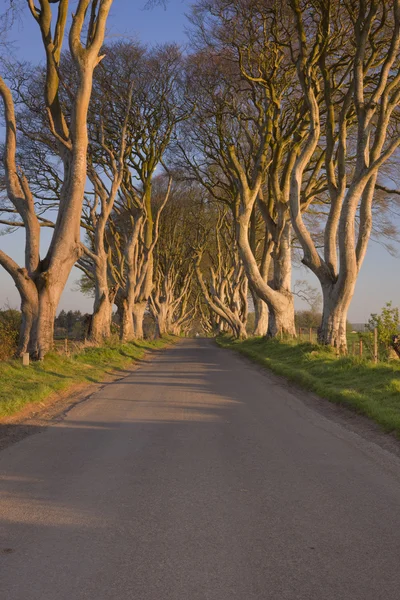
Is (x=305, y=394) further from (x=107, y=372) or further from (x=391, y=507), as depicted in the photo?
(x=391, y=507)

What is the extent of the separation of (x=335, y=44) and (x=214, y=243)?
95.2 ft

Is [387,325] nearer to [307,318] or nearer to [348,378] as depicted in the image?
[348,378]

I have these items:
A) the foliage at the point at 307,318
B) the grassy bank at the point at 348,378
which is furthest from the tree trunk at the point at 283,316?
the foliage at the point at 307,318

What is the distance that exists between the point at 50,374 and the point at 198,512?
9.90 m

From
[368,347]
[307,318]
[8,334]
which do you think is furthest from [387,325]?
[307,318]

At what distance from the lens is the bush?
17.1m

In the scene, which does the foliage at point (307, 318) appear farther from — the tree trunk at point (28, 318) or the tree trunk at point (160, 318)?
the tree trunk at point (28, 318)

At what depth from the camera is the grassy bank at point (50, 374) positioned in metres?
10.8

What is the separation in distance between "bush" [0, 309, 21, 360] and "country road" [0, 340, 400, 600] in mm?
8333

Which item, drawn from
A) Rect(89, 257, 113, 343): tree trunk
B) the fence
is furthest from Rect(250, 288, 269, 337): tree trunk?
Rect(89, 257, 113, 343): tree trunk

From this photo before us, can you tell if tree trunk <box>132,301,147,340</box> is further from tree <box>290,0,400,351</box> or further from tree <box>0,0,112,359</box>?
tree <box>0,0,112,359</box>

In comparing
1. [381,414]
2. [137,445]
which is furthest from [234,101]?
[137,445]

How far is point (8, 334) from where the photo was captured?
21688 millimetres

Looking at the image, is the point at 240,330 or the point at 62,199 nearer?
the point at 62,199
